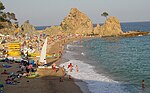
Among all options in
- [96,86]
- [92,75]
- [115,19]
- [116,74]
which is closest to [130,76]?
[116,74]

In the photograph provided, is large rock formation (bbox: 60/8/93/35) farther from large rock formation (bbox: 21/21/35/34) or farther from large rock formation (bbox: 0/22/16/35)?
large rock formation (bbox: 0/22/16/35)

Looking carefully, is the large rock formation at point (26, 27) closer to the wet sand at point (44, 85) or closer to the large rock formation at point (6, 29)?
the large rock formation at point (6, 29)

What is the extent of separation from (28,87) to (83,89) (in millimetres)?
4965

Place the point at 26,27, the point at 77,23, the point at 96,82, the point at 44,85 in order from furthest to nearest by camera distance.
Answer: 1. the point at 77,23
2. the point at 26,27
3. the point at 96,82
4. the point at 44,85

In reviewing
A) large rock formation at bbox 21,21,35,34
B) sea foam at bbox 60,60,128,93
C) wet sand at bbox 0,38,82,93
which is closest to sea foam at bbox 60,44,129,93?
sea foam at bbox 60,60,128,93

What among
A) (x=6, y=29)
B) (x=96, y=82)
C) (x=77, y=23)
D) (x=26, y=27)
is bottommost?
(x=96, y=82)

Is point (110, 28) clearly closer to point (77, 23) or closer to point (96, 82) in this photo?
point (77, 23)

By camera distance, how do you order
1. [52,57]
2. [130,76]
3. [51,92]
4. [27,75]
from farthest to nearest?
[52,57], [130,76], [27,75], [51,92]

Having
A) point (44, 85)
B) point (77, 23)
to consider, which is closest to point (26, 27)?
point (77, 23)

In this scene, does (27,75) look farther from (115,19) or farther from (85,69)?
(115,19)

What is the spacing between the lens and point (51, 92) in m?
23.0

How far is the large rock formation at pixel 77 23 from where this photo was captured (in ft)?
382

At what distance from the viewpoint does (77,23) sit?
119m

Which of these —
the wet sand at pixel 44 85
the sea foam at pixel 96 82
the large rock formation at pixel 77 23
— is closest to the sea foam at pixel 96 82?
the sea foam at pixel 96 82
